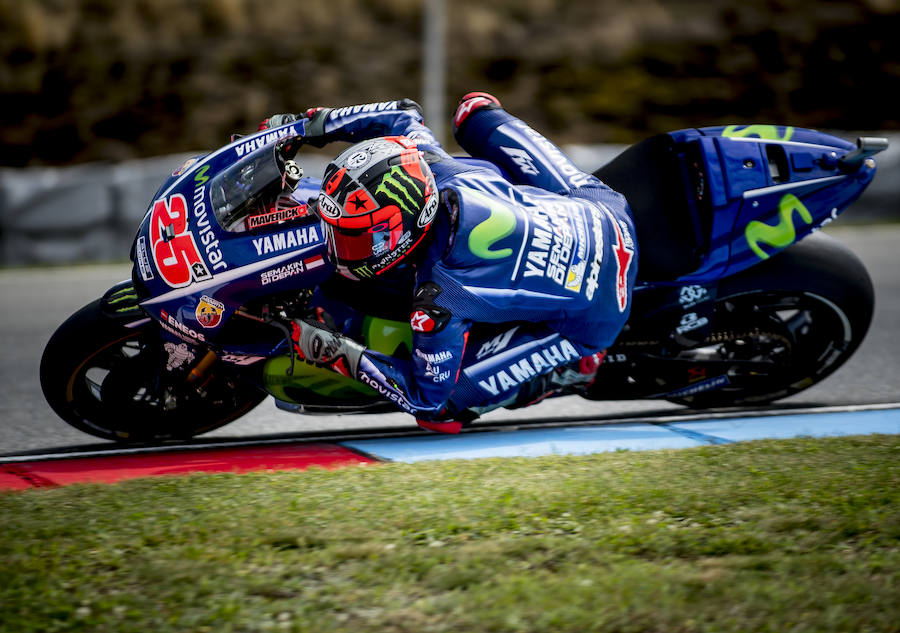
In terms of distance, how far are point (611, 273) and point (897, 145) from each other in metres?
8.47

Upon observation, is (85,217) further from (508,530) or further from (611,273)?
(508,530)

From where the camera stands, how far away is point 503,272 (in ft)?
13.5

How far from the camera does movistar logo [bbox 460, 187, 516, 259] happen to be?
4043 millimetres

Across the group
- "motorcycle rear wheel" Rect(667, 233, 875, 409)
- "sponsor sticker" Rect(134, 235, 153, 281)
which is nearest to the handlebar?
"motorcycle rear wheel" Rect(667, 233, 875, 409)

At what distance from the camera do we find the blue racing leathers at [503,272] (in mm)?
4039

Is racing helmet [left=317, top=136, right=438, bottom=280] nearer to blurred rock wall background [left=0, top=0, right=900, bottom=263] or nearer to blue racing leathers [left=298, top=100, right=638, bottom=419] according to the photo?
blue racing leathers [left=298, top=100, right=638, bottom=419]

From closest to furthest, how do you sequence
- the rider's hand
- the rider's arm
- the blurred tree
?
the rider's arm → the rider's hand → the blurred tree

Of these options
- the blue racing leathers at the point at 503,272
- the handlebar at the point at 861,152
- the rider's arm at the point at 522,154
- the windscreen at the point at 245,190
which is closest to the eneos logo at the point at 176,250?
the windscreen at the point at 245,190

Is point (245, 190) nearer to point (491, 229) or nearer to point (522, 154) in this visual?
point (491, 229)

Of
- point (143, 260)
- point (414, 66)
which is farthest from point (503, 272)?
point (414, 66)

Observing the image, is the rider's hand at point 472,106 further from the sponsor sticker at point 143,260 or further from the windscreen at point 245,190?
the sponsor sticker at point 143,260

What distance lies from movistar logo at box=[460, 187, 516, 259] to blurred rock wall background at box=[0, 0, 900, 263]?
11365 millimetres

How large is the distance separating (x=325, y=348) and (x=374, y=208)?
574mm

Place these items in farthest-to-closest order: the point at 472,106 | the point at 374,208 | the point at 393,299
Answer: the point at 472,106, the point at 393,299, the point at 374,208
